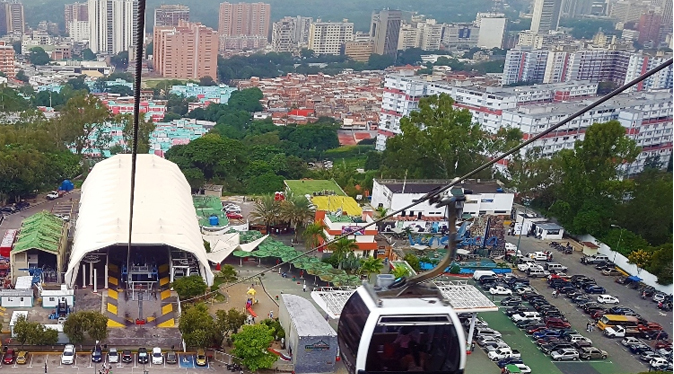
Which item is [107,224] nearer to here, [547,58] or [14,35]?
Answer: [547,58]

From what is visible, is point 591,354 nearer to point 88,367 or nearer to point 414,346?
point 88,367

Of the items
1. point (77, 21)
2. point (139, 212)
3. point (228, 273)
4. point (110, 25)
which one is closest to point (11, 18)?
point (77, 21)

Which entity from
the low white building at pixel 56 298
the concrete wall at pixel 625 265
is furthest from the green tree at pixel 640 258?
the low white building at pixel 56 298

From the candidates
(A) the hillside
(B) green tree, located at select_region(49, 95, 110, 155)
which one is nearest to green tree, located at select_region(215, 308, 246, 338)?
(B) green tree, located at select_region(49, 95, 110, 155)

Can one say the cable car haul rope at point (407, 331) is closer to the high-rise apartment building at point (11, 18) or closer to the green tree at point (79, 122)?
the green tree at point (79, 122)

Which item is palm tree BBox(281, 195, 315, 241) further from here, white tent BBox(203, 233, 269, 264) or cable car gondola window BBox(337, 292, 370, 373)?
cable car gondola window BBox(337, 292, 370, 373)
